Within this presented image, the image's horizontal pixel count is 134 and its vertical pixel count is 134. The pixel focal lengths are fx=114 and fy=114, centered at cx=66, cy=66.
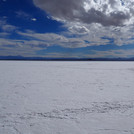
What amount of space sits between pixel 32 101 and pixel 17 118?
1.10 meters

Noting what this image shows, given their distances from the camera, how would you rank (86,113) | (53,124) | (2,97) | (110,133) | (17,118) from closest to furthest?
(110,133)
(53,124)
(17,118)
(86,113)
(2,97)

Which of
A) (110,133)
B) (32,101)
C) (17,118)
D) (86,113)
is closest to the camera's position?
(110,133)

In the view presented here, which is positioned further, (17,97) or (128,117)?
(17,97)

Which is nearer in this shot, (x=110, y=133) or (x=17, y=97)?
(x=110, y=133)

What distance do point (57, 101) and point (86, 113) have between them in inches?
47.2

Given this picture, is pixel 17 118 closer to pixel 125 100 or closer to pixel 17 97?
pixel 17 97

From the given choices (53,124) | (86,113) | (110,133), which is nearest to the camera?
(110,133)

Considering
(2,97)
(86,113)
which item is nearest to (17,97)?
(2,97)

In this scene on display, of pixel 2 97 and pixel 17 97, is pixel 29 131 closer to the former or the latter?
pixel 17 97

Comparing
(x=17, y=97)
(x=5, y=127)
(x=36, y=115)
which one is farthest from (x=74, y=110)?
(x=17, y=97)

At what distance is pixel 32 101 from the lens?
3.86 meters

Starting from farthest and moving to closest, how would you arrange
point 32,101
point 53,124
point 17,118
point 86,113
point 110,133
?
point 32,101 < point 86,113 < point 17,118 < point 53,124 < point 110,133

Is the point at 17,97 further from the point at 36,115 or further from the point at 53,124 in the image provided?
the point at 53,124

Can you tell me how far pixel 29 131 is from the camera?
230 centimetres
